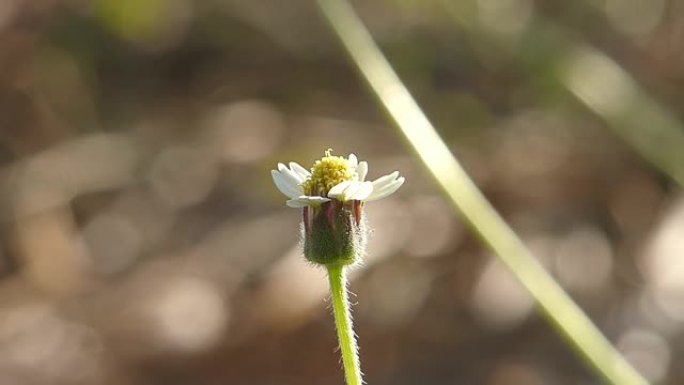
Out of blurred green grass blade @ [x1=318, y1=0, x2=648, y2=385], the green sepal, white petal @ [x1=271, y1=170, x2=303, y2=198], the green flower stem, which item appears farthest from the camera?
blurred green grass blade @ [x1=318, y1=0, x2=648, y2=385]

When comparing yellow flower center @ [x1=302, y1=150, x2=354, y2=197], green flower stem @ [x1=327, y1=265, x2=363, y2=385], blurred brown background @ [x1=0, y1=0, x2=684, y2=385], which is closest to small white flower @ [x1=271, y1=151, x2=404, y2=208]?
yellow flower center @ [x1=302, y1=150, x2=354, y2=197]

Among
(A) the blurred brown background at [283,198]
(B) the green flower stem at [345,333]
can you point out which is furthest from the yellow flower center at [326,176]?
(A) the blurred brown background at [283,198]

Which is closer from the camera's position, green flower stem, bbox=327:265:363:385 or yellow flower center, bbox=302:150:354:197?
green flower stem, bbox=327:265:363:385

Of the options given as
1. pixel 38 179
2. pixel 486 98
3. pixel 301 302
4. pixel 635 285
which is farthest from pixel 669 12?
pixel 38 179

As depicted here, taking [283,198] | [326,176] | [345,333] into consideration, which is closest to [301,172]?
[326,176]

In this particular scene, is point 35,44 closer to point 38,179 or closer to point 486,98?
point 38,179

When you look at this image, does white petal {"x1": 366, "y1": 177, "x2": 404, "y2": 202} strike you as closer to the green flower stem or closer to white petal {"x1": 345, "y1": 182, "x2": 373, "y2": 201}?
white petal {"x1": 345, "y1": 182, "x2": 373, "y2": 201}

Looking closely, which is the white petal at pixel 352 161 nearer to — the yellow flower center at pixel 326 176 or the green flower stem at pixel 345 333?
the yellow flower center at pixel 326 176
